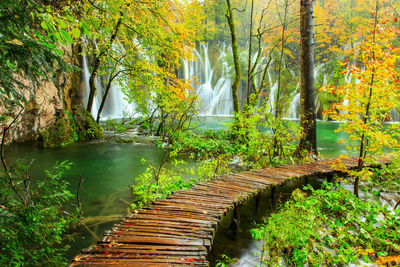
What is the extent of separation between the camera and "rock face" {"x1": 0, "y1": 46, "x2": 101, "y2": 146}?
9.28m

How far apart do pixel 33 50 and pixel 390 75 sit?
5.07 metres

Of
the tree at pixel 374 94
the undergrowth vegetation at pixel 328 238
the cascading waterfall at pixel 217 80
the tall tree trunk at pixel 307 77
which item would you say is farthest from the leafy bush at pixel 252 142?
the cascading waterfall at pixel 217 80

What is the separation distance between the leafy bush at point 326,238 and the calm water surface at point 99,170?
0.77m

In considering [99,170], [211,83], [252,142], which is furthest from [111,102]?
[252,142]

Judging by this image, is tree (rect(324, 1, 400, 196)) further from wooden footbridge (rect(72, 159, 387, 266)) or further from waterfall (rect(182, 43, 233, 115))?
waterfall (rect(182, 43, 233, 115))

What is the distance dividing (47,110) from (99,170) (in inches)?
191

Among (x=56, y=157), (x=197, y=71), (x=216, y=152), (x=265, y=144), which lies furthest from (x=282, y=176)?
(x=197, y=71)

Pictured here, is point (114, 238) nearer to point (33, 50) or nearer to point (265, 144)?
point (33, 50)

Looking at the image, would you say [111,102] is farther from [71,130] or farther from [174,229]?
[174,229]

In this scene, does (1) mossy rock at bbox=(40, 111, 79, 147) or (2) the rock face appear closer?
(2) the rock face

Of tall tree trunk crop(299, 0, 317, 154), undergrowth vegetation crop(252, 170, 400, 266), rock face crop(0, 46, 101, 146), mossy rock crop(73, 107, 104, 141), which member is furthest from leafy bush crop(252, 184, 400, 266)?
mossy rock crop(73, 107, 104, 141)

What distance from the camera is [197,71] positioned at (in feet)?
78.4

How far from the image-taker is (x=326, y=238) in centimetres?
338

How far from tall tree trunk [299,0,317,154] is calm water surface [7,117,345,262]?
2.62 m
